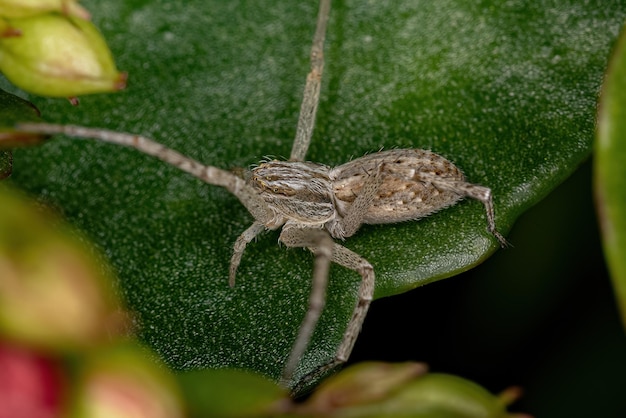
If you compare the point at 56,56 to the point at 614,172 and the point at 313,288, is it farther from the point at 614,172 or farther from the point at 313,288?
the point at 614,172

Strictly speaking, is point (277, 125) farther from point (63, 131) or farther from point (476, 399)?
point (476, 399)

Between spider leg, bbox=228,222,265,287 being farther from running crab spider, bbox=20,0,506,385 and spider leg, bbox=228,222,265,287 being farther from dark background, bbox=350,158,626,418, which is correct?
dark background, bbox=350,158,626,418

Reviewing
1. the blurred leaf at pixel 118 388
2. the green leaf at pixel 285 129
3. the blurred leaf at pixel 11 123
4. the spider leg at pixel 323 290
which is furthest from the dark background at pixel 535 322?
the blurred leaf at pixel 118 388

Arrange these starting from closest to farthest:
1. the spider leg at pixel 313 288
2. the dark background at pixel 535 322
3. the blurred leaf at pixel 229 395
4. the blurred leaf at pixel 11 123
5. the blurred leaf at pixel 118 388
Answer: the blurred leaf at pixel 118 388 → the blurred leaf at pixel 229 395 → the blurred leaf at pixel 11 123 → the spider leg at pixel 313 288 → the dark background at pixel 535 322

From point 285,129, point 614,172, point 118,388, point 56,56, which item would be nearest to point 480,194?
point 285,129

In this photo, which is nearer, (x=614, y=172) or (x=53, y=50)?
(x=614, y=172)

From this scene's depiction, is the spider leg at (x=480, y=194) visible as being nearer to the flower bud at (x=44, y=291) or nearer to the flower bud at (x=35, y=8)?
the flower bud at (x=35, y=8)

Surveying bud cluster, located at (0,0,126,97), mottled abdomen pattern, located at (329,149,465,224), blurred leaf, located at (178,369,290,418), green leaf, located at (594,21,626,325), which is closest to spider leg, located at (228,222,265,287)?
mottled abdomen pattern, located at (329,149,465,224)
